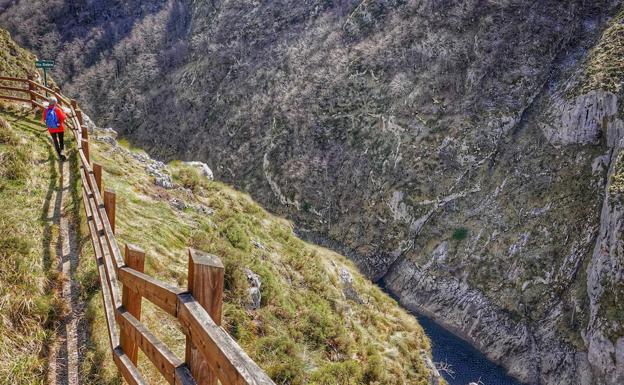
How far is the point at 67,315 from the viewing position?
18.7ft

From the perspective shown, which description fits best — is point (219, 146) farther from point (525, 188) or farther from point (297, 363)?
point (297, 363)

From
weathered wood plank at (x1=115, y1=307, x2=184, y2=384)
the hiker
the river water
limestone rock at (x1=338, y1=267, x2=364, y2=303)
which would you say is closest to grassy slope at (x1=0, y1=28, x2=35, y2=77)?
the hiker

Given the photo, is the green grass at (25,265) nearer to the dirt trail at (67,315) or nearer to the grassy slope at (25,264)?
the grassy slope at (25,264)

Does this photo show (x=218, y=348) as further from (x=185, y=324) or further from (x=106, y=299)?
(x=106, y=299)

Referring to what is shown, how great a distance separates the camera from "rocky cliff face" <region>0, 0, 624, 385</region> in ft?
93.7

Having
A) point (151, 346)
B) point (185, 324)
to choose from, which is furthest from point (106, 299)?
point (185, 324)

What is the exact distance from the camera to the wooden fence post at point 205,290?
266 cm

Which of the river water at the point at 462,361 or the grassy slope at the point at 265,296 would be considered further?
the river water at the point at 462,361

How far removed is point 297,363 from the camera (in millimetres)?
7797

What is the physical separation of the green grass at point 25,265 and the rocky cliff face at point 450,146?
28809mm

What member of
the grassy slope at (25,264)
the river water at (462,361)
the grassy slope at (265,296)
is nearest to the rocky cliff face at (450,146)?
the river water at (462,361)

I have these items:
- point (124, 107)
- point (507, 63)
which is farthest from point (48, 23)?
point (507, 63)

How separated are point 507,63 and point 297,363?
38.0 meters

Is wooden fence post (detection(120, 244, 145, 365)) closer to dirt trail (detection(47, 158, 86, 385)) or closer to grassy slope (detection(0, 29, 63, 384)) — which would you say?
dirt trail (detection(47, 158, 86, 385))
